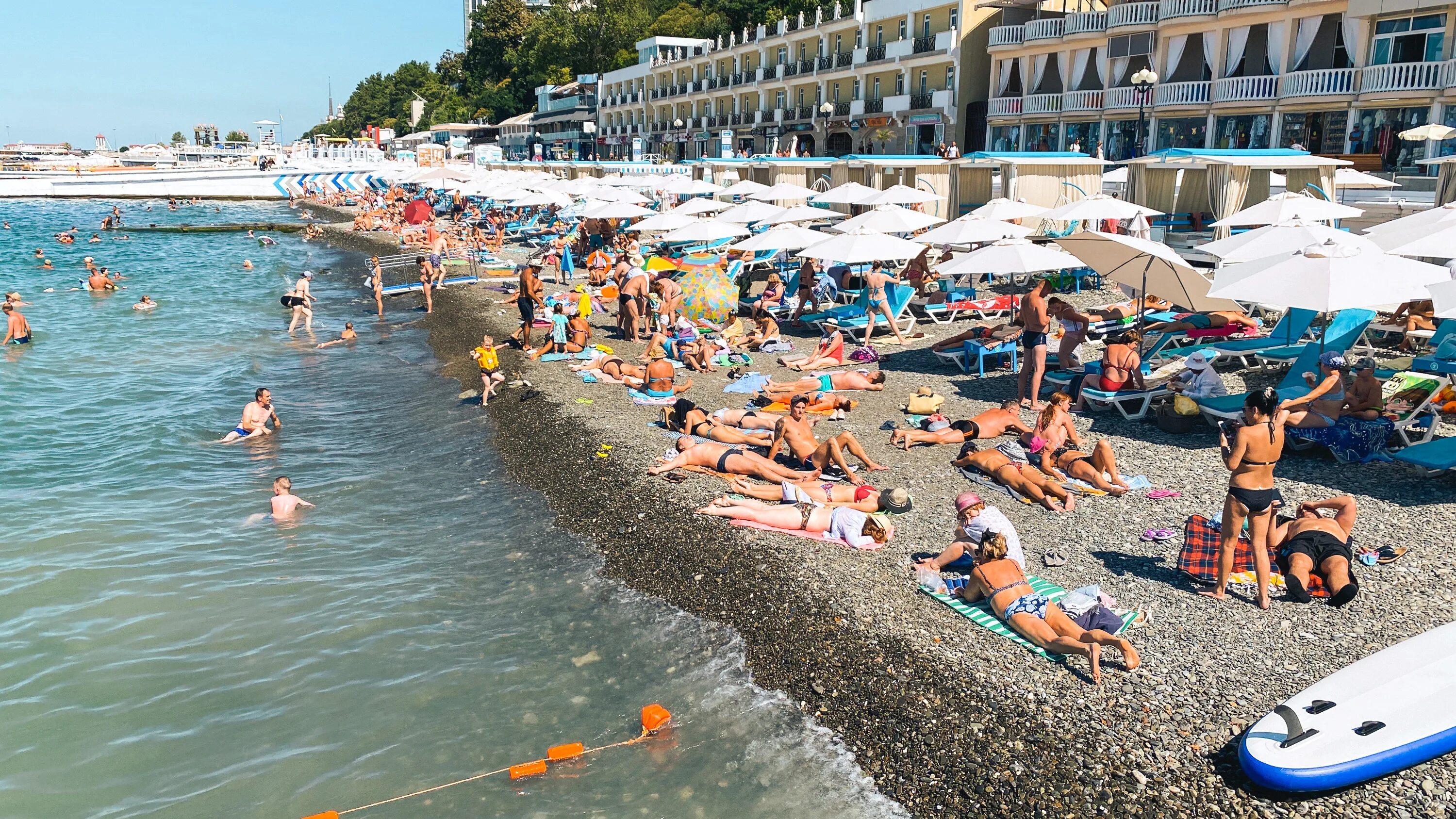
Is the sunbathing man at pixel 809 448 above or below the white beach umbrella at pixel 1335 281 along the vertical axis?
below

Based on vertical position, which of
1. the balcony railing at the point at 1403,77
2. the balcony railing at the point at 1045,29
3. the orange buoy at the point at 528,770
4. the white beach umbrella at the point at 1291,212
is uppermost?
the balcony railing at the point at 1045,29

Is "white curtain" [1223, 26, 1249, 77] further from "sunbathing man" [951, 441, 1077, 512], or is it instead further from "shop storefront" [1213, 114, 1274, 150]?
"sunbathing man" [951, 441, 1077, 512]

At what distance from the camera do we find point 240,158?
10350 centimetres

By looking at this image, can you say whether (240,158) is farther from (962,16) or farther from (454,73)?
(962,16)

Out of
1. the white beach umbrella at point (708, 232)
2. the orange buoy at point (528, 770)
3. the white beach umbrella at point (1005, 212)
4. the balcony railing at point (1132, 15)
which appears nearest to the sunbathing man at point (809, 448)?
the orange buoy at point (528, 770)

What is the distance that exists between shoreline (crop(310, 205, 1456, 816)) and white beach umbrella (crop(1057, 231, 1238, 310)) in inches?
127

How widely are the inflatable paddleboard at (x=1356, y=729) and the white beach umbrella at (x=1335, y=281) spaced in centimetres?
401

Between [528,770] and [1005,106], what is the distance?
→ 116ft

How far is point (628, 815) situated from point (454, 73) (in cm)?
13884

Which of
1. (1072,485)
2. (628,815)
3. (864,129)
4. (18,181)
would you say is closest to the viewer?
(628,815)

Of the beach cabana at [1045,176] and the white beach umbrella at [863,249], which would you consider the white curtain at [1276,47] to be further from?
the white beach umbrella at [863,249]

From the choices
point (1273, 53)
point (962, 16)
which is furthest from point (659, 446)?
point (962, 16)

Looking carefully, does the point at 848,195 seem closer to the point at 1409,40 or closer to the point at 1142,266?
the point at 1142,266

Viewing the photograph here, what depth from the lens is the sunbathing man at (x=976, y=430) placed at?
10250 mm
